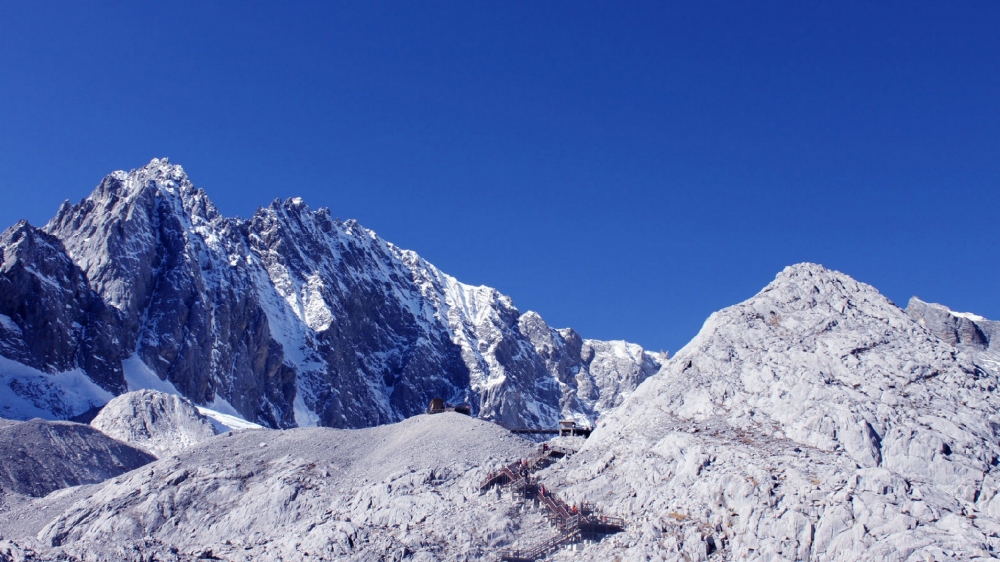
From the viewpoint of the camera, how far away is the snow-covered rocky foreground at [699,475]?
37594 millimetres

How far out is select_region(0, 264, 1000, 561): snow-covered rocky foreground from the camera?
3759 centimetres

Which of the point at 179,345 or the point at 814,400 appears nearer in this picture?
the point at 814,400

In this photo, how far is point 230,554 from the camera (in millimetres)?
45594

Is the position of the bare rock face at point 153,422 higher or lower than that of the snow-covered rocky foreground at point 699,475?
higher

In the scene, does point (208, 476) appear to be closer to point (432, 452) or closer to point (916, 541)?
point (432, 452)

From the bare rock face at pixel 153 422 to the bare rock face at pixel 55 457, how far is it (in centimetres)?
1693

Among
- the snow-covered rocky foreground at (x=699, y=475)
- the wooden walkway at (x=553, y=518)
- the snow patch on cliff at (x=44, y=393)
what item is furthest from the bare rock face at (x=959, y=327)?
the snow patch on cliff at (x=44, y=393)

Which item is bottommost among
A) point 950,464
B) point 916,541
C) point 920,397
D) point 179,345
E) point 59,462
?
point 916,541

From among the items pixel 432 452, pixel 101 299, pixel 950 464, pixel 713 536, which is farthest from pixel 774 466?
pixel 101 299

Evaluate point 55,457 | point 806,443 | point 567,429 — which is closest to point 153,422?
point 55,457

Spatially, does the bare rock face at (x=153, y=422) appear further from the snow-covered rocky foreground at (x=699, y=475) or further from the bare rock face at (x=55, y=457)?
the snow-covered rocky foreground at (x=699, y=475)

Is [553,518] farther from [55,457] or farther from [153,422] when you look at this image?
[153,422]

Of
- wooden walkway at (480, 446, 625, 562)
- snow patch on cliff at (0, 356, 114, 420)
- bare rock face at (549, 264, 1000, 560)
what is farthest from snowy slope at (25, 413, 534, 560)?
snow patch on cliff at (0, 356, 114, 420)

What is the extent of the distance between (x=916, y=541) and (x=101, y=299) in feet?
579
